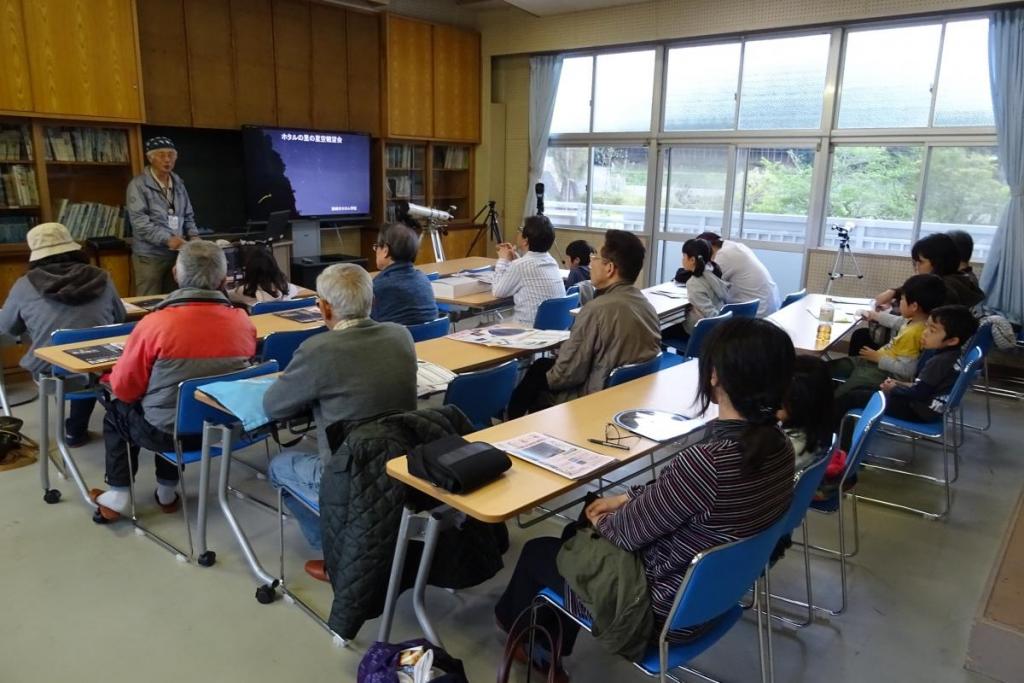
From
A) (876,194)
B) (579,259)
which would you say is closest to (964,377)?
(579,259)

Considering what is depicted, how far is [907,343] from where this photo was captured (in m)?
3.66

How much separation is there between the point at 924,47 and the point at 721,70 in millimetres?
1805

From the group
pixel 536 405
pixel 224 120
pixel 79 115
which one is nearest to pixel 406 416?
pixel 536 405

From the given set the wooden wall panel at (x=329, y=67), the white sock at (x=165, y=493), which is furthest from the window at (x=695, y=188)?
the white sock at (x=165, y=493)

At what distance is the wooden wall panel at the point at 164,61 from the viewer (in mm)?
5824

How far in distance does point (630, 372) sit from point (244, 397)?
1524mm

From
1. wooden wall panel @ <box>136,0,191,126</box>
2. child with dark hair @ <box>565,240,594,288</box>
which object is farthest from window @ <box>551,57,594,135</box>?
wooden wall panel @ <box>136,0,191,126</box>

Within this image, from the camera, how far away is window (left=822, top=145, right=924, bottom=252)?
20.3 ft

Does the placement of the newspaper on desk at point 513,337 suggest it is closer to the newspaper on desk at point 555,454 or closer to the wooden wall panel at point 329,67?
the newspaper on desk at point 555,454

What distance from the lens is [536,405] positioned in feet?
11.2

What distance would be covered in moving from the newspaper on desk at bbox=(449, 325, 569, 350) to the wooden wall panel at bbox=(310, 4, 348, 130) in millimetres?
4639

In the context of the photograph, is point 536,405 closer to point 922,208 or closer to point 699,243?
point 699,243

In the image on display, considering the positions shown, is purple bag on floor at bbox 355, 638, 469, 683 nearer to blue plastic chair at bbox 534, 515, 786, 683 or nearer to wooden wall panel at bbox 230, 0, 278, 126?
blue plastic chair at bbox 534, 515, 786, 683

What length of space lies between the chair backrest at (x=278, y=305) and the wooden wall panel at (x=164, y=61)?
2.83 m
